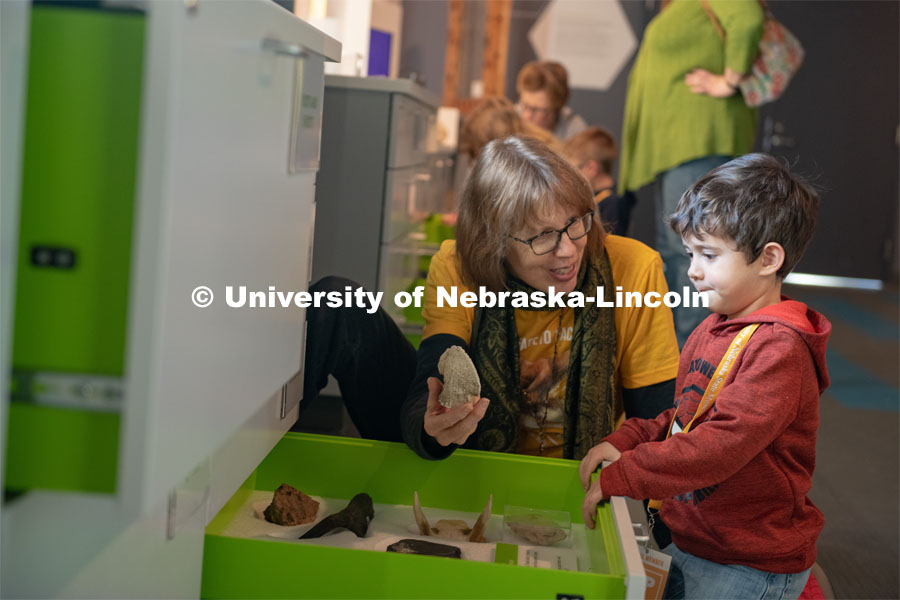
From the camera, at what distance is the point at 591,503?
3.80 ft

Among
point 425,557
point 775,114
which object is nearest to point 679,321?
point 425,557

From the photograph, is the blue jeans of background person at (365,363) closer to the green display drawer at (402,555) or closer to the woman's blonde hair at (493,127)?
the green display drawer at (402,555)

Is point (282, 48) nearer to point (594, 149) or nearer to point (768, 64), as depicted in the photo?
point (768, 64)

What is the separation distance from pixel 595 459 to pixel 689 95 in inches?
56.7

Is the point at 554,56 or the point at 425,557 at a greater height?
the point at 554,56

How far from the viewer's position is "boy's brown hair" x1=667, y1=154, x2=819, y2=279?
49.0 inches

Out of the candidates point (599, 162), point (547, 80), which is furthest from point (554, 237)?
point (547, 80)

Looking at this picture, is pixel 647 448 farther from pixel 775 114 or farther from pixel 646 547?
pixel 775 114

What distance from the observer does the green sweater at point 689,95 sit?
2.27m

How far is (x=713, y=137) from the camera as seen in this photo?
2.30 m

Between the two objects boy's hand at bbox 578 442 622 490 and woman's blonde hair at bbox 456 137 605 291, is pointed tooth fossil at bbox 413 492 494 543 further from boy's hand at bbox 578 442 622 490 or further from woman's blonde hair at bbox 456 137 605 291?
woman's blonde hair at bbox 456 137 605 291

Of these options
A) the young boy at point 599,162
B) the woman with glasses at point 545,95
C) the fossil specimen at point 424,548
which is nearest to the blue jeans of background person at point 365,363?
the fossil specimen at point 424,548

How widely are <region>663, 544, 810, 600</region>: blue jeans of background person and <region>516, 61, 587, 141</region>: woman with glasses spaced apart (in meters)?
2.71

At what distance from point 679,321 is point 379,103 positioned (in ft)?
3.06
